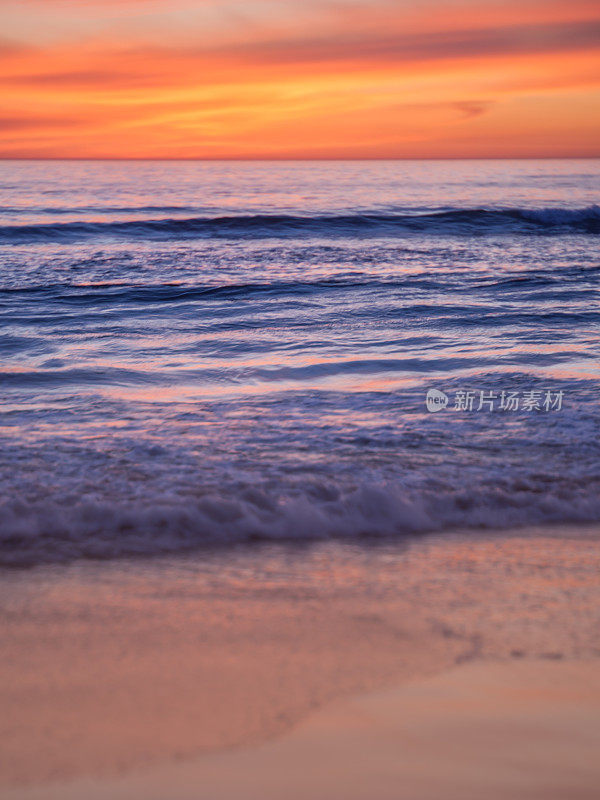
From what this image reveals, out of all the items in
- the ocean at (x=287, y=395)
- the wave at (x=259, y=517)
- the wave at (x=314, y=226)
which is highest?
the wave at (x=314, y=226)

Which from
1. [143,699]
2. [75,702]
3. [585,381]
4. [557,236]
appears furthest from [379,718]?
[557,236]

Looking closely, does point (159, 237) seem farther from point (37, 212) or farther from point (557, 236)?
point (557, 236)

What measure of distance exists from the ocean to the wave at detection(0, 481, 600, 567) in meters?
0.01

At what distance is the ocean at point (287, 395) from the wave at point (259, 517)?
0.01m

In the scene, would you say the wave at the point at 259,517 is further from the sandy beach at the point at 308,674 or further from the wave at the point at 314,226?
the wave at the point at 314,226

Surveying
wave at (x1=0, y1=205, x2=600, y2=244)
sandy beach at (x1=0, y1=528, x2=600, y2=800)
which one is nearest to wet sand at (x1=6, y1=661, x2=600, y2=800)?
sandy beach at (x1=0, y1=528, x2=600, y2=800)

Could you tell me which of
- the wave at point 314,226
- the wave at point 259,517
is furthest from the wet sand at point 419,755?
the wave at point 314,226

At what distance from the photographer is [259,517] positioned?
139 inches

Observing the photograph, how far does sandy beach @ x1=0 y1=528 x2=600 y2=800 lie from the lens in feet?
6.17

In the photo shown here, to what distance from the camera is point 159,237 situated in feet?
58.7

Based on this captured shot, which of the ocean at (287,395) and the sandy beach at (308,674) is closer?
the sandy beach at (308,674)

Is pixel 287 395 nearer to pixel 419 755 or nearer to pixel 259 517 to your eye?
pixel 259 517

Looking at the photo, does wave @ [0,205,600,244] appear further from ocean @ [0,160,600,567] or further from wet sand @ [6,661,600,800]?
wet sand @ [6,661,600,800]

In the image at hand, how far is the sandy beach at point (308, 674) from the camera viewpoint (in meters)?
1.88
